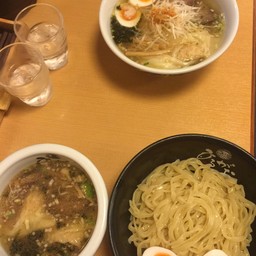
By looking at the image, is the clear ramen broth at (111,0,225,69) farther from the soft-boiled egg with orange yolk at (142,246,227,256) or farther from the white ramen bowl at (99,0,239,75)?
the soft-boiled egg with orange yolk at (142,246,227,256)

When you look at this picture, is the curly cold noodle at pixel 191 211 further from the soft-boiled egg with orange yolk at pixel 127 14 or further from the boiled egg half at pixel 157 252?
the soft-boiled egg with orange yolk at pixel 127 14

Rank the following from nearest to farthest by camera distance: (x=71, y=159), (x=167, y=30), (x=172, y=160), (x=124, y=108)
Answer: (x=71, y=159) < (x=172, y=160) < (x=124, y=108) < (x=167, y=30)

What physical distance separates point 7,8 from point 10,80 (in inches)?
12.9

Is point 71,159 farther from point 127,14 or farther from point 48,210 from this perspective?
point 127,14

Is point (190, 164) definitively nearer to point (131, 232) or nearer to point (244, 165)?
point (244, 165)

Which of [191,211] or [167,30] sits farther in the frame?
[167,30]

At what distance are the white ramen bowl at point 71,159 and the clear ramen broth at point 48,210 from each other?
1.1 inches

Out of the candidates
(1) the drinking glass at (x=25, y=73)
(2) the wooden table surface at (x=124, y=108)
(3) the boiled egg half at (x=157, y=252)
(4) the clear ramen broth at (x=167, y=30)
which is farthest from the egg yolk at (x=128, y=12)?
(3) the boiled egg half at (x=157, y=252)

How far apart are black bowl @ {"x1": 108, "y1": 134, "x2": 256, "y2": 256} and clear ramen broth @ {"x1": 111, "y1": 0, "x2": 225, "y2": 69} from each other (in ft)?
1.17

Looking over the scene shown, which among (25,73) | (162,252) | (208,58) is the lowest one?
(162,252)

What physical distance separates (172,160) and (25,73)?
59 centimetres

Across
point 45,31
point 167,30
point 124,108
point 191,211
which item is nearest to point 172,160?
point 191,211

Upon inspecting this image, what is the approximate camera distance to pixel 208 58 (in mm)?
1148

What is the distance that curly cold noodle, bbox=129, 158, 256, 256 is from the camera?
100 centimetres
